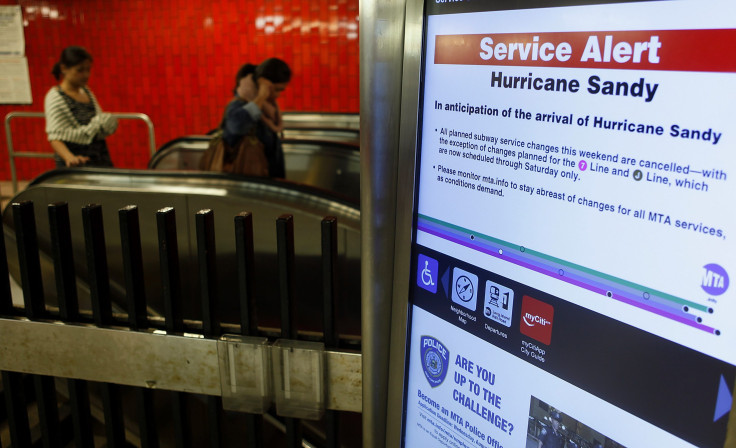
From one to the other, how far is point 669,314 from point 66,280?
134cm

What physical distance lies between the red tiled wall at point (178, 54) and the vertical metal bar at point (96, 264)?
674 cm

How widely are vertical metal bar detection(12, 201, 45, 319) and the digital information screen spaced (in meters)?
1.01

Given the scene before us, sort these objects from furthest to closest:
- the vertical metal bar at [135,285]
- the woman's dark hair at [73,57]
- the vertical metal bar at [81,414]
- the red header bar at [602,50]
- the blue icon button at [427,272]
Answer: the woman's dark hair at [73,57]
the vertical metal bar at [81,414]
the vertical metal bar at [135,285]
the blue icon button at [427,272]
the red header bar at [602,50]

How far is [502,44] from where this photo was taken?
2.71ft

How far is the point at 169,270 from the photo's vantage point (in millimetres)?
1418

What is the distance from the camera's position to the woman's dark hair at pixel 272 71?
394cm

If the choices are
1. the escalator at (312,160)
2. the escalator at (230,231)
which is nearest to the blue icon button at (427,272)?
the escalator at (230,231)

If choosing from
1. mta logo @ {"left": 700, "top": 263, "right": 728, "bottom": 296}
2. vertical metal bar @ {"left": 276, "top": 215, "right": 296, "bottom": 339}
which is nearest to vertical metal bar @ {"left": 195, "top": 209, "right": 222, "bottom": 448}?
vertical metal bar @ {"left": 276, "top": 215, "right": 296, "bottom": 339}

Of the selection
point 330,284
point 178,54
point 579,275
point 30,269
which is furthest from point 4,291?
point 178,54

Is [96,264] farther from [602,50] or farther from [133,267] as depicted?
[602,50]

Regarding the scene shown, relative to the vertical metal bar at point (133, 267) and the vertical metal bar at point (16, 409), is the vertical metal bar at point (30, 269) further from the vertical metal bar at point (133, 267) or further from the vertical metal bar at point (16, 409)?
the vertical metal bar at point (133, 267)

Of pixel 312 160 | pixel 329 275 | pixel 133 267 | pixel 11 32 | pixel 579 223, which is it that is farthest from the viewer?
pixel 11 32

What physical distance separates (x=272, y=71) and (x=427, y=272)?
3.19 m

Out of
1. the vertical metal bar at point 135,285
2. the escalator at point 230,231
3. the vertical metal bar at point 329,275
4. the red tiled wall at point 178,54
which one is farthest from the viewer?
the red tiled wall at point 178,54
